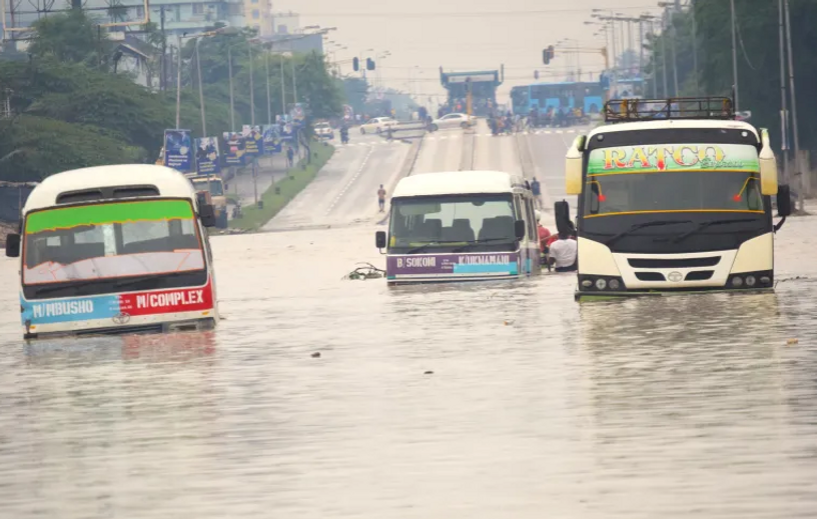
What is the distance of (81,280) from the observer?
2019cm

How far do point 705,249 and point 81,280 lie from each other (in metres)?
7.08

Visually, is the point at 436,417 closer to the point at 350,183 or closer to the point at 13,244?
the point at 13,244

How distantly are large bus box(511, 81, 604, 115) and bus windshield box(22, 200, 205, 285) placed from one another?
12625 centimetres

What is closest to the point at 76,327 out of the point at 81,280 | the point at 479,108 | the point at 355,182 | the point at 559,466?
the point at 81,280

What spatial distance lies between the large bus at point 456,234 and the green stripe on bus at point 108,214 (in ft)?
26.7

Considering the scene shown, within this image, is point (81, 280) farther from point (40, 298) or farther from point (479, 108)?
point (479, 108)

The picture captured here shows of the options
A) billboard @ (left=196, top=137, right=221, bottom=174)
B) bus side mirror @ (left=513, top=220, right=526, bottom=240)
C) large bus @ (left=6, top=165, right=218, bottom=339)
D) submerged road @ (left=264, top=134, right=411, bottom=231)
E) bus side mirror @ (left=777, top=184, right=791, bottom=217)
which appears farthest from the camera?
billboard @ (left=196, top=137, right=221, bottom=174)

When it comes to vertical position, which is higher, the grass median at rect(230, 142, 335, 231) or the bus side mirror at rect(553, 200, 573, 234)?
the bus side mirror at rect(553, 200, 573, 234)

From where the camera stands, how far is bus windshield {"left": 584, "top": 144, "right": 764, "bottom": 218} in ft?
69.3

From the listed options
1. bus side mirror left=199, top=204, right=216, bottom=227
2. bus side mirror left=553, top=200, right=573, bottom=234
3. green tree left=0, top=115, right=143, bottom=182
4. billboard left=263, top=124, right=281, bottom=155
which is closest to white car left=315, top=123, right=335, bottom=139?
billboard left=263, top=124, right=281, bottom=155

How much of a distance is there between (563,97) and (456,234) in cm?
12136

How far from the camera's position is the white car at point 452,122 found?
458 feet

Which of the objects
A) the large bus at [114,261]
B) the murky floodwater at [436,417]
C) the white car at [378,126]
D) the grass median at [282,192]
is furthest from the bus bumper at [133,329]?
the white car at [378,126]

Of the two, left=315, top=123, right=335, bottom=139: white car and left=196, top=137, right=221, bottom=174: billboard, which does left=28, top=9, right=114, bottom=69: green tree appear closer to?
left=196, top=137, right=221, bottom=174: billboard
